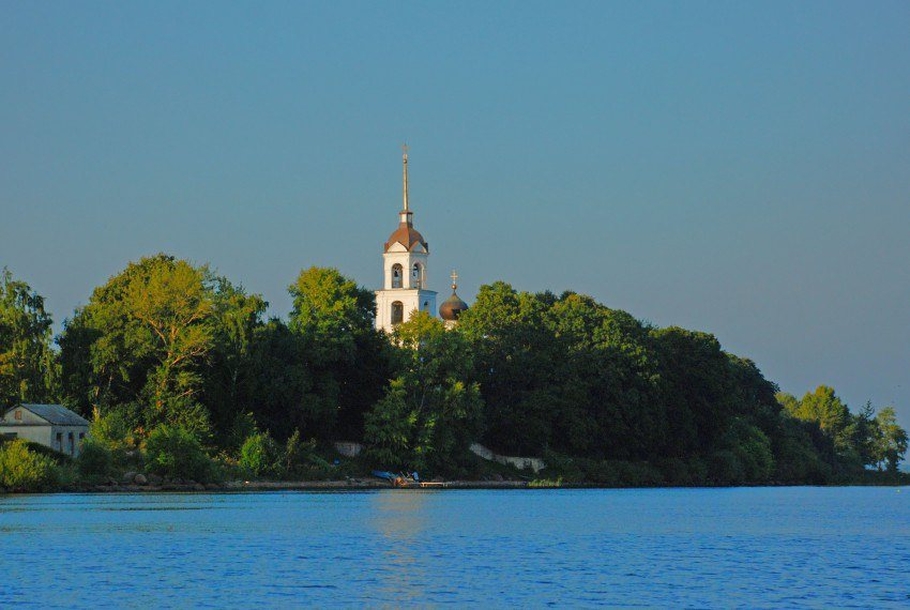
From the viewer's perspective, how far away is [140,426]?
8344 centimetres

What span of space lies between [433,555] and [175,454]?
3838cm

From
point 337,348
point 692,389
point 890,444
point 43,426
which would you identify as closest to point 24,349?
point 43,426

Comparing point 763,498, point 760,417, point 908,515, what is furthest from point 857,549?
point 760,417

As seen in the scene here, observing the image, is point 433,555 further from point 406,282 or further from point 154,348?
point 406,282

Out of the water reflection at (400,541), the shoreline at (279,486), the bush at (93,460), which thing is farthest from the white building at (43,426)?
the water reflection at (400,541)

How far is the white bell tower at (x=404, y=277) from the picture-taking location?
13600cm

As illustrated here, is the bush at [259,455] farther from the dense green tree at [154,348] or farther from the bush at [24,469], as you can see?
the bush at [24,469]

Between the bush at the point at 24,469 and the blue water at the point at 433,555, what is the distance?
8.00 feet

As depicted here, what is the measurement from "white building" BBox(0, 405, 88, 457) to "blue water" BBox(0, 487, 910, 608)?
856cm

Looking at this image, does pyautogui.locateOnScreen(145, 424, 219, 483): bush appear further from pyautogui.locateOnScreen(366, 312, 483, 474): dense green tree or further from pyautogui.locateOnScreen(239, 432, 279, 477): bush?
pyautogui.locateOnScreen(366, 312, 483, 474): dense green tree

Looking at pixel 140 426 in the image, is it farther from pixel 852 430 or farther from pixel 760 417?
pixel 852 430

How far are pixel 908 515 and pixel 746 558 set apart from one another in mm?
29910

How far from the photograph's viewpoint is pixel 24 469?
69250 mm

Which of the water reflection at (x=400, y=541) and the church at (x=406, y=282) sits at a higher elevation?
the church at (x=406, y=282)
